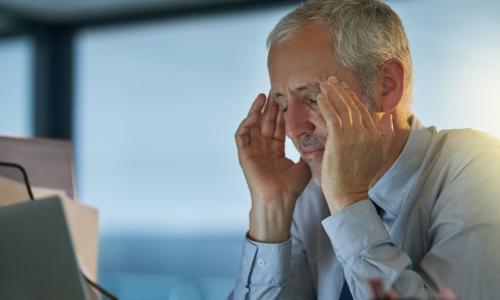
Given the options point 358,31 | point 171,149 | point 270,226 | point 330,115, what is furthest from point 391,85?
point 171,149

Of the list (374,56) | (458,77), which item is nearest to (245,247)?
(374,56)

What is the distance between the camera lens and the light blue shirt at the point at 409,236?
102 centimetres

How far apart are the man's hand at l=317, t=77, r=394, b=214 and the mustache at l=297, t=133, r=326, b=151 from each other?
0.12 m

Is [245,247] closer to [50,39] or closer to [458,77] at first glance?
[458,77]

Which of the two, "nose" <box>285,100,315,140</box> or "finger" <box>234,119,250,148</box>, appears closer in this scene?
"nose" <box>285,100,315,140</box>

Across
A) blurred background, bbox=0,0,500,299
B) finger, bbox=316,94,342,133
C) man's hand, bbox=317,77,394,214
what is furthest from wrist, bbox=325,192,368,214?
blurred background, bbox=0,0,500,299

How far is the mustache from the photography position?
126cm

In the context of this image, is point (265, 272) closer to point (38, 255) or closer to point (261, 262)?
point (261, 262)

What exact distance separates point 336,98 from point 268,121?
307mm

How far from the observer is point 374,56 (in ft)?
4.26

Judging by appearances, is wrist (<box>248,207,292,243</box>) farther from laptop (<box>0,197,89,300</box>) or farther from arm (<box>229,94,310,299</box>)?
laptop (<box>0,197,89,300</box>)

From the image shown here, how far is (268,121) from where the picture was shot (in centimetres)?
145

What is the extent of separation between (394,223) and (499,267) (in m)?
0.24

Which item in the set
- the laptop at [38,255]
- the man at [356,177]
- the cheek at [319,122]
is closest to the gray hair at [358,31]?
the man at [356,177]
